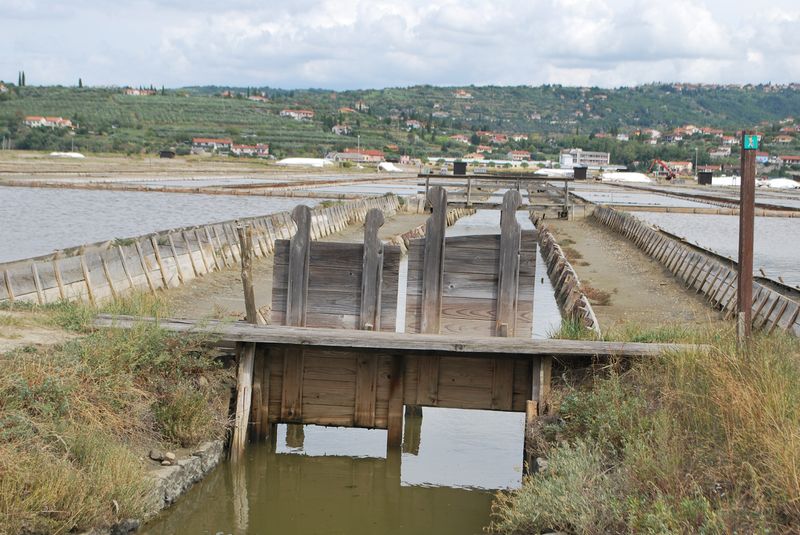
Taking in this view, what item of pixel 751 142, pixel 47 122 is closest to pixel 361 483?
pixel 751 142

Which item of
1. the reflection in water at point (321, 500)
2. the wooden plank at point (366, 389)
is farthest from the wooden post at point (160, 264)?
the wooden plank at point (366, 389)

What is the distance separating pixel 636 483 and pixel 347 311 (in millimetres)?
5187

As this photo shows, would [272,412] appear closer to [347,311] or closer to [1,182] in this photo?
[347,311]

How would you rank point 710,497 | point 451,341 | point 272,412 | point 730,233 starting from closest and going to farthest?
point 710,497 < point 451,341 < point 272,412 < point 730,233

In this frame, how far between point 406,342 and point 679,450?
11.5 ft

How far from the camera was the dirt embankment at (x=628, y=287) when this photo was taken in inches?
720

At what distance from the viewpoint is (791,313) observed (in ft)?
46.1

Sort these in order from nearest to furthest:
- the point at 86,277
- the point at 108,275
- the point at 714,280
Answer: the point at 86,277 → the point at 108,275 → the point at 714,280

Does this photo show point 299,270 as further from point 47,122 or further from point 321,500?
point 47,122

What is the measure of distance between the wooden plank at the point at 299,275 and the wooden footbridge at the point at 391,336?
1 cm

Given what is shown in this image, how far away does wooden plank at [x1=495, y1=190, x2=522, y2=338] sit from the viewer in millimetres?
11773

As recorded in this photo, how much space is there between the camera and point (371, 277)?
1162cm

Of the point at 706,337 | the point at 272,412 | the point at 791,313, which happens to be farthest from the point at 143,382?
the point at 791,313

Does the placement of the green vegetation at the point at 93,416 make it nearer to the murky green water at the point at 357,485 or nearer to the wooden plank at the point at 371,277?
the murky green water at the point at 357,485
